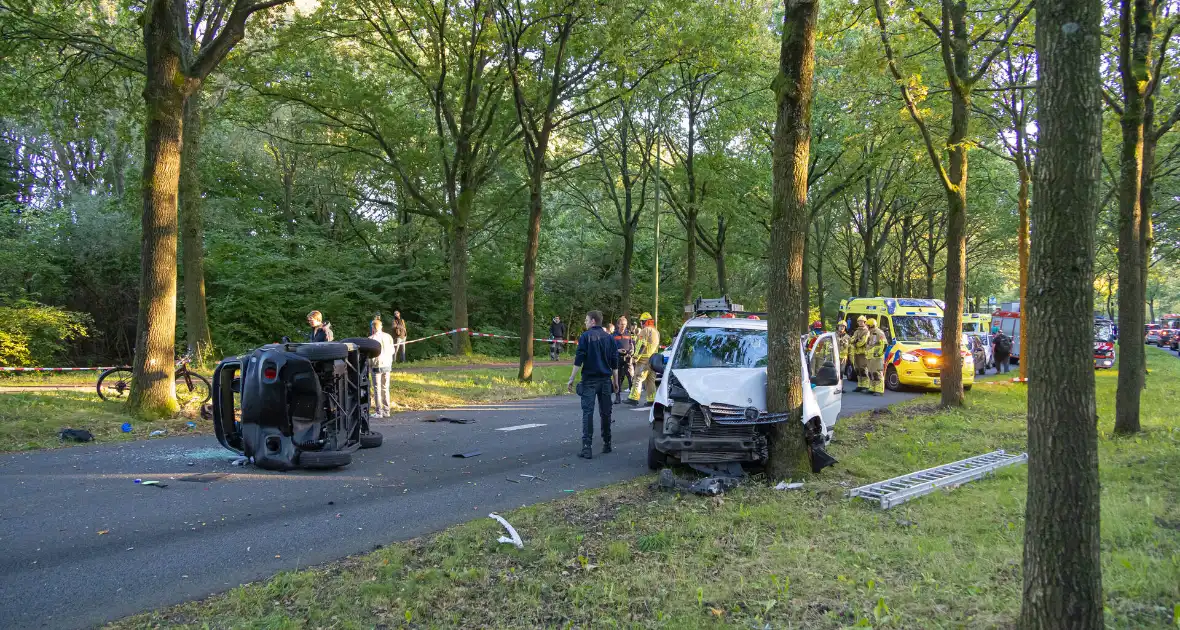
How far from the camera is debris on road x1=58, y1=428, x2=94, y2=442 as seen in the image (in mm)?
9367

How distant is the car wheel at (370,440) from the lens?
9414 mm

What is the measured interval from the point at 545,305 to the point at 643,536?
94.6 feet

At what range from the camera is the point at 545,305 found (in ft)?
112

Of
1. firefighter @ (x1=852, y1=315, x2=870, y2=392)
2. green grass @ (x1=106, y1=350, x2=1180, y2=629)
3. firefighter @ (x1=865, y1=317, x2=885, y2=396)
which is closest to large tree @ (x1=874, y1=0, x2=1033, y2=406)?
firefighter @ (x1=865, y1=317, x2=885, y2=396)

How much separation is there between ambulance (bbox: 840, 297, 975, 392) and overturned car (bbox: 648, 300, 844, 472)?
34.6ft

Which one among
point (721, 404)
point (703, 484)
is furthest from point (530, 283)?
point (703, 484)

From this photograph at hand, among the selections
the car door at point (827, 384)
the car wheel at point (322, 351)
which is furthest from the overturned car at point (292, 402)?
the car door at point (827, 384)

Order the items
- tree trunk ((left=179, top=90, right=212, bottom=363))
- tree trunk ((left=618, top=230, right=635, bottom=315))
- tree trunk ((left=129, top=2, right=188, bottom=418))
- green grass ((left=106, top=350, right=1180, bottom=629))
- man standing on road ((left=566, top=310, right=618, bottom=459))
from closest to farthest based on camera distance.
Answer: green grass ((left=106, top=350, right=1180, bottom=629)) → man standing on road ((left=566, top=310, right=618, bottom=459)) → tree trunk ((left=129, top=2, right=188, bottom=418)) → tree trunk ((left=179, top=90, right=212, bottom=363)) → tree trunk ((left=618, top=230, right=635, bottom=315))

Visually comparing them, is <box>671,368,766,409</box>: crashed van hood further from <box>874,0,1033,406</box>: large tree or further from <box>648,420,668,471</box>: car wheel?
<box>874,0,1033,406</box>: large tree

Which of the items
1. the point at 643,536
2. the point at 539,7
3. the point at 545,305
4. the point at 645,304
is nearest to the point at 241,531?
the point at 643,536

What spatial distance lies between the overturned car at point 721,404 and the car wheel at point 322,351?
3.74m

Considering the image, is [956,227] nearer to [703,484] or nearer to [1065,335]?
[703,484]

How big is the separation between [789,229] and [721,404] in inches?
82.5

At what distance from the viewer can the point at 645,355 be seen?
14.1 metres
